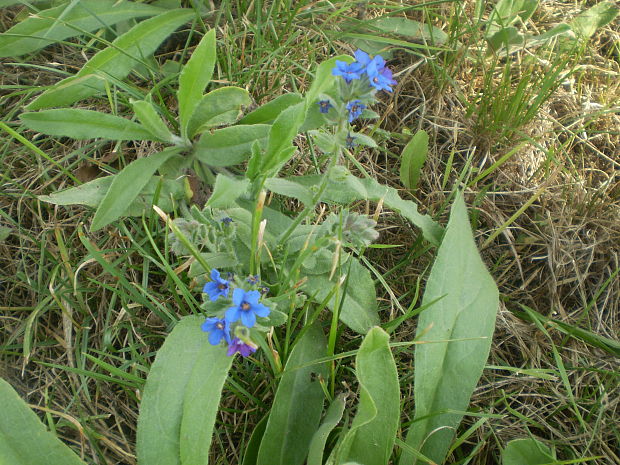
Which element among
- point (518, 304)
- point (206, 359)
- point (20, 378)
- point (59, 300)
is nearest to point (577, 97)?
point (518, 304)

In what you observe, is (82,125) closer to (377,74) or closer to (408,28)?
(377,74)

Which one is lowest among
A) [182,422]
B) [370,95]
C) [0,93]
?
[182,422]

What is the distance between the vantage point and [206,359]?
2125mm

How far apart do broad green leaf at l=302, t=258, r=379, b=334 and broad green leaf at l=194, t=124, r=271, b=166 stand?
614 mm

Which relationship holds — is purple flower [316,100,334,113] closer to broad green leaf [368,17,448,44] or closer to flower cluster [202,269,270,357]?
flower cluster [202,269,270,357]

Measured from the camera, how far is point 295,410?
2.23m

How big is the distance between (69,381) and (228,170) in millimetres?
1113

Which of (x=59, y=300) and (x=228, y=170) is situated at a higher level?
(x=228, y=170)

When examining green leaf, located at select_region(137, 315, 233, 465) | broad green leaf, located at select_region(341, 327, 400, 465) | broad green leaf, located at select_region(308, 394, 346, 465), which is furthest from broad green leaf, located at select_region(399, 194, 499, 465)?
green leaf, located at select_region(137, 315, 233, 465)

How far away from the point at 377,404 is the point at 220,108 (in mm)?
1398

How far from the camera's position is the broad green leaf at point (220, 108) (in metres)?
2.63

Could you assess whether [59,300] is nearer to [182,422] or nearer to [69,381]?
[69,381]

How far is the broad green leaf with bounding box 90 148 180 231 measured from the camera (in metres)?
2.39

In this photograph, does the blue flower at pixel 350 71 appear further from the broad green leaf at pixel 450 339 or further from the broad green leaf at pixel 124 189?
the broad green leaf at pixel 124 189
